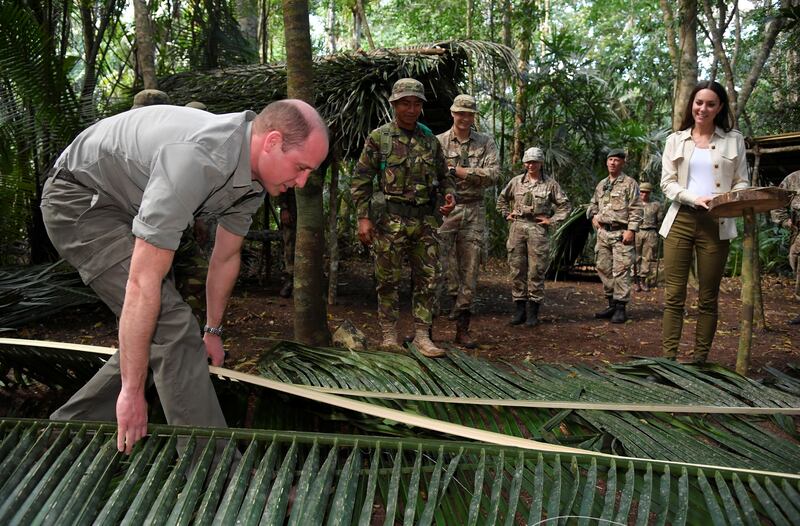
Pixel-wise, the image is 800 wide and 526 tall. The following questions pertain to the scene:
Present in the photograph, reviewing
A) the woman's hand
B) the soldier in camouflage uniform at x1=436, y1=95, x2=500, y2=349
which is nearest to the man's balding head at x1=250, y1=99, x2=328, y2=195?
the woman's hand

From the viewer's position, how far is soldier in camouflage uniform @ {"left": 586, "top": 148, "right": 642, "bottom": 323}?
23.9ft

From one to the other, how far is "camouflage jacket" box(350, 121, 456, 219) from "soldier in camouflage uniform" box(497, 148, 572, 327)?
7.15 feet

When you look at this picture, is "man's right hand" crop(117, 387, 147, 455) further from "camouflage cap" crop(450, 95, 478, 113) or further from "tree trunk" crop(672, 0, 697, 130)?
"tree trunk" crop(672, 0, 697, 130)

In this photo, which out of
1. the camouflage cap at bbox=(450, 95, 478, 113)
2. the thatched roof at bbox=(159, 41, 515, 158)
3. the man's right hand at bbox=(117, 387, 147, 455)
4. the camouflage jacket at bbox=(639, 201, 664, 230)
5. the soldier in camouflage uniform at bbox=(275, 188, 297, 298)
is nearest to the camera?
the man's right hand at bbox=(117, 387, 147, 455)

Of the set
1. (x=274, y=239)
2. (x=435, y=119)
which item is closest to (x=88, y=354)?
(x=274, y=239)

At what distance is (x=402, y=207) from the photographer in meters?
4.51

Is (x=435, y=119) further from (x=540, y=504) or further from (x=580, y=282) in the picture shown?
(x=540, y=504)

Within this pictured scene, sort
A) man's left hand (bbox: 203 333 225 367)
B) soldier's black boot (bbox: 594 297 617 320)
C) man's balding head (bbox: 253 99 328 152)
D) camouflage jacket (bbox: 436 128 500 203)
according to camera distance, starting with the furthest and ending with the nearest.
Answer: soldier's black boot (bbox: 594 297 617 320) → camouflage jacket (bbox: 436 128 500 203) → man's left hand (bbox: 203 333 225 367) → man's balding head (bbox: 253 99 328 152)

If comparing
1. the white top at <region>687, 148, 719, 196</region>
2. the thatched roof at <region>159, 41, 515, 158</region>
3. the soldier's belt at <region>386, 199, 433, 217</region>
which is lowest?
the soldier's belt at <region>386, 199, 433, 217</region>

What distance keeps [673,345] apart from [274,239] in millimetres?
4543

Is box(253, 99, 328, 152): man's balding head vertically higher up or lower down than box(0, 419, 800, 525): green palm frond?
higher up

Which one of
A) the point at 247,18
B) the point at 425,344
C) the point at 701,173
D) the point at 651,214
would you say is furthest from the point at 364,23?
the point at 701,173

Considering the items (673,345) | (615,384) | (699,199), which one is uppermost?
(699,199)

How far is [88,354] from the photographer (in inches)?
82.3
